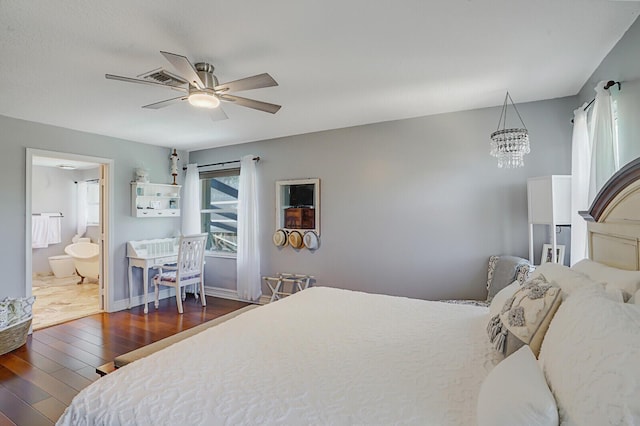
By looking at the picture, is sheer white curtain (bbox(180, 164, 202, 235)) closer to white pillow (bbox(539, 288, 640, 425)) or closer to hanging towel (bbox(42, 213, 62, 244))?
hanging towel (bbox(42, 213, 62, 244))

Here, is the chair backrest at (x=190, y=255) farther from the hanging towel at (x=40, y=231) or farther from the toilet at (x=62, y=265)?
the hanging towel at (x=40, y=231)

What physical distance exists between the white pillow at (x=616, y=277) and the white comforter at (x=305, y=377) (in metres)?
0.58

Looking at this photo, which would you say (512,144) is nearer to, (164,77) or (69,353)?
(164,77)

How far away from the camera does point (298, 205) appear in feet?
14.7

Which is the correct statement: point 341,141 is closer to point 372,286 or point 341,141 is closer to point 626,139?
point 372,286

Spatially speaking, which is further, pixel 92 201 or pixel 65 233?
pixel 92 201

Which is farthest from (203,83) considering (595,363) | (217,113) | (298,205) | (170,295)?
(170,295)

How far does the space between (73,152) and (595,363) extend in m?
5.10

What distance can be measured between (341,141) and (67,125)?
3.32 meters

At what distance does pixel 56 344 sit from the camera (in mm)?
3322

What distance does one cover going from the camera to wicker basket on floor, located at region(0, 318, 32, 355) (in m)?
3.04

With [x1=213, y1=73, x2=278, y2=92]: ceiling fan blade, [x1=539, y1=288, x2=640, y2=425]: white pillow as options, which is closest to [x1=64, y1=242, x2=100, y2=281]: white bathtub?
[x1=213, y1=73, x2=278, y2=92]: ceiling fan blade

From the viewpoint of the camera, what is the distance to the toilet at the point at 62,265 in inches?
249

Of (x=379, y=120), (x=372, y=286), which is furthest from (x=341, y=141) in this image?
(x=372, y=286)
